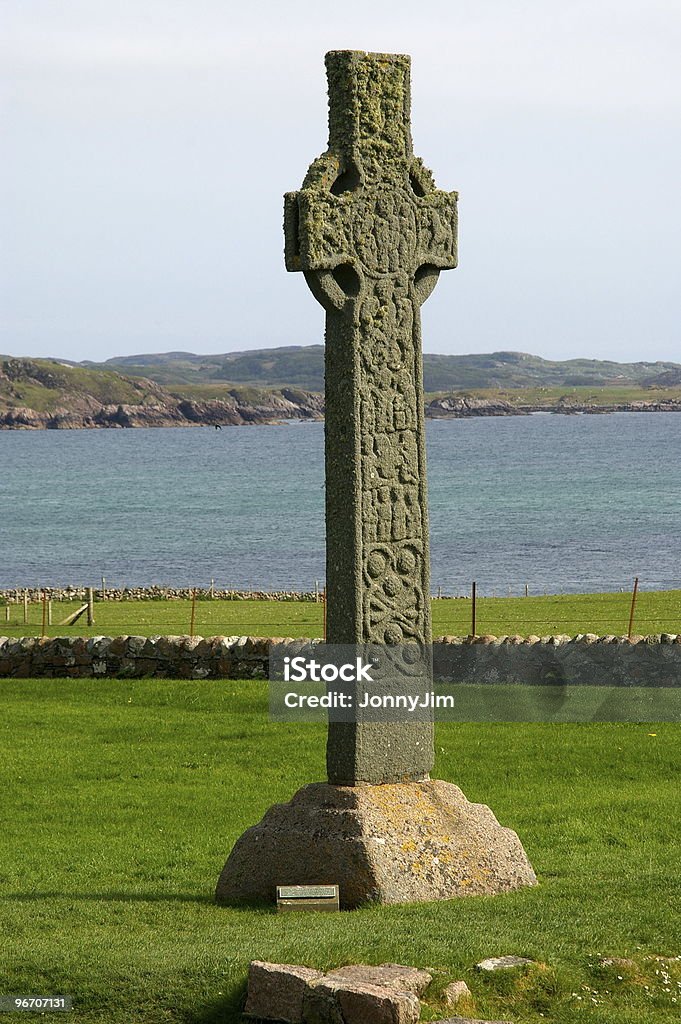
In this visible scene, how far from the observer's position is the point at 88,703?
19.1 m

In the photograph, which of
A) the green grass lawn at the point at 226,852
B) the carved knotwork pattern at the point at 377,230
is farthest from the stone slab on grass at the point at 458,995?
the carved knotwork pattern at the point at 377,230

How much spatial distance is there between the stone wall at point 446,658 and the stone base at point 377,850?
992 centimetres

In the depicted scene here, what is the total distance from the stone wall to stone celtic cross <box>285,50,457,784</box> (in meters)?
9.95

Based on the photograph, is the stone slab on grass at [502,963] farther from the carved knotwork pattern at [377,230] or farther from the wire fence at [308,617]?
the wire fence at [308,617]

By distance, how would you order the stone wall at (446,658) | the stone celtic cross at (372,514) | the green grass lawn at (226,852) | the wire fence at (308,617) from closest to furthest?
the green grass lawn at (226,852)
the stone celtic cross at (372,514)
the stone wall at (446,658)
the wire fence at (308,617)

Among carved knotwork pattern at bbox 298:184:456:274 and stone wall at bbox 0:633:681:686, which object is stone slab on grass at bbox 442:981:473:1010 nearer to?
carved knotwork pattern at bbox 298:184:456:274

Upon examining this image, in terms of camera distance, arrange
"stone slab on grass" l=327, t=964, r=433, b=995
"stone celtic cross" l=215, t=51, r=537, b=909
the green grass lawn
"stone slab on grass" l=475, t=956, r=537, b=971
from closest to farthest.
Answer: "stone slab on grass" l=327, t=964, r=433, b=995 → "stone slab on grass" l=475, t=956, r=537, b=971 → the green grass lawn → "stone celtic cross" l=215, t=51, r=537, b=909

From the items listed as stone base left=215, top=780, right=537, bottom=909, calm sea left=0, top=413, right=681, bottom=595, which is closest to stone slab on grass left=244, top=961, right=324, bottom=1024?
stone base left=215, top=780, right=537, bottom=909

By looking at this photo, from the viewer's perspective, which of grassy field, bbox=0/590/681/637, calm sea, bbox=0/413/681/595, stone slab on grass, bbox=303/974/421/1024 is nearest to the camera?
stone slab on grass, bbox=303/974/421/1024

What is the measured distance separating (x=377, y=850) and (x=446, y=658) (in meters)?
11.1

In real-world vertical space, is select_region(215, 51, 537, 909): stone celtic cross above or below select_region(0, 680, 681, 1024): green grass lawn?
above

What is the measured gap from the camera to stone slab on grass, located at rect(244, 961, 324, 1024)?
6.80 metres

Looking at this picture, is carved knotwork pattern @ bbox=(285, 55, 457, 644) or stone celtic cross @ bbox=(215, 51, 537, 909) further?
carved knotwork pattern @ bbox=(285, 55, 457, 644)

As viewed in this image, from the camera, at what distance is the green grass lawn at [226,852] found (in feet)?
23.7
